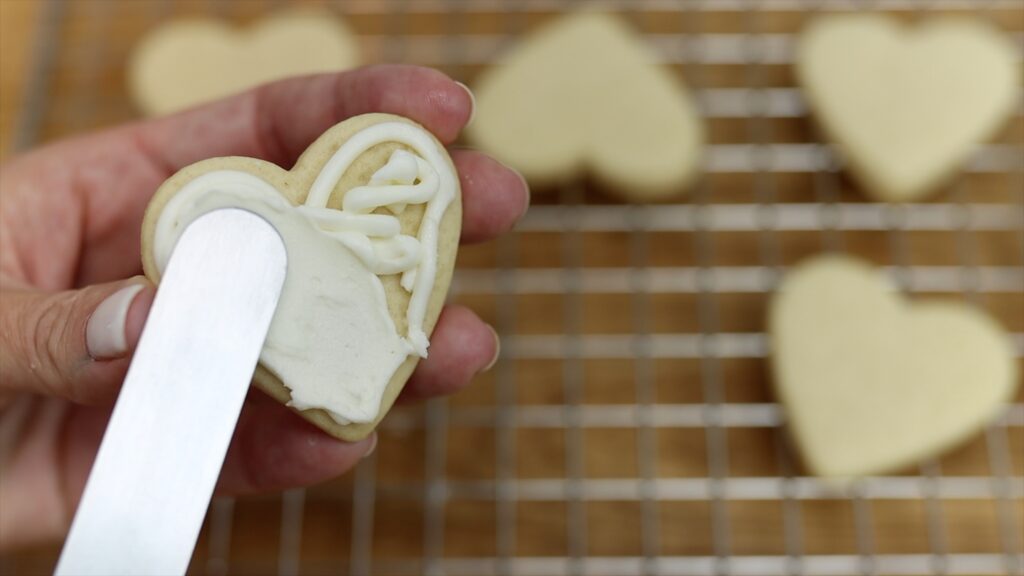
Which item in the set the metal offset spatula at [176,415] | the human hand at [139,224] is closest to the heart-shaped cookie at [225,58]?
the human hand at [139,224]

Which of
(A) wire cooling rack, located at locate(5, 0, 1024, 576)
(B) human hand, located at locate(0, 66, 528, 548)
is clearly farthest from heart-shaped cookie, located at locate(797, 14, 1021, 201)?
(B) human hand, located at locate(0, 66, 528, 548)

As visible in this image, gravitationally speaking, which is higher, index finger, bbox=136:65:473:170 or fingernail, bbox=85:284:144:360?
index finger, bbox=136:65:473:170

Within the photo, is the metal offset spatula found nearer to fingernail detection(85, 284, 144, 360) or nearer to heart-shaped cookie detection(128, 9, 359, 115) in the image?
fingernail detection(85, 284, 144, 360)

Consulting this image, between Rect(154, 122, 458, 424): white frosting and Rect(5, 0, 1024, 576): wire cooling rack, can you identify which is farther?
Rect(5, 0, 1024, 576): wire cooling rack

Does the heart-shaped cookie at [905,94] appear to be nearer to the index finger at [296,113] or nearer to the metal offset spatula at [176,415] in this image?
the index finger at [296,113]

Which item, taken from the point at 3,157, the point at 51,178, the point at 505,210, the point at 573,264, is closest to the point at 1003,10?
the point at 573,264

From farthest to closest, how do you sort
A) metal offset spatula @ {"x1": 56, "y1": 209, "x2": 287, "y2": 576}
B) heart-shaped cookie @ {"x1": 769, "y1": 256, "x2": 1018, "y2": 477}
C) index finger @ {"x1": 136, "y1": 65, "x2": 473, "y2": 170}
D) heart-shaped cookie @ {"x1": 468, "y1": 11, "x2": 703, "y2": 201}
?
1. heart-shaped cookie @ {"x1": 468, "y1": 11, "x2": 703, "y2": 201}
2. heart-shaped cookie @ {"x1": 769, "y1": 256, "x2": 1018, "y2": 477}
3. index finger @ {"x1": 136, "y1": 65, "x2": 473, "y2": 170}
4. metal offset spatula @ {"x1": 56, "y1": 209, "x2": 287, "y2": 576}
